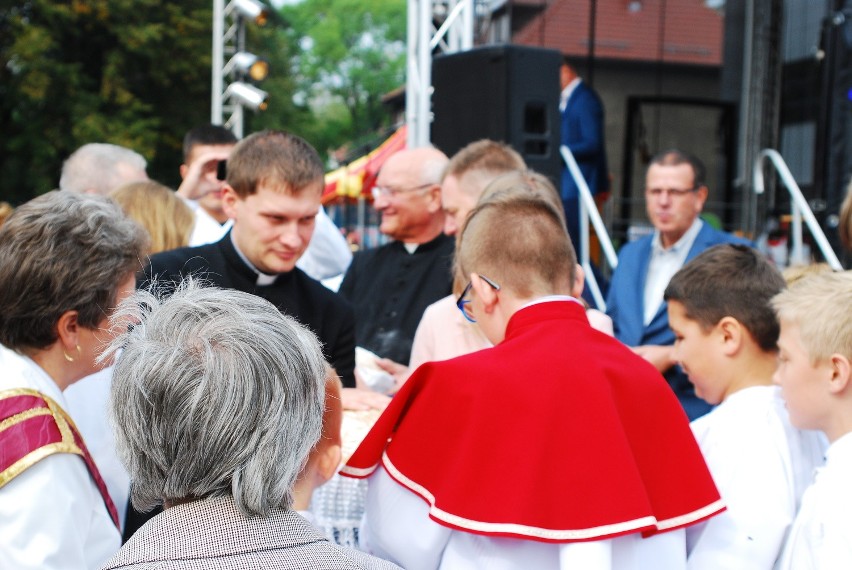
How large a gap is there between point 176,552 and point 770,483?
1.48m

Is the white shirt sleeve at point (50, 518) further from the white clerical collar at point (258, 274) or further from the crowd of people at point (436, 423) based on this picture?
the white clerical collar at point (258, 274)

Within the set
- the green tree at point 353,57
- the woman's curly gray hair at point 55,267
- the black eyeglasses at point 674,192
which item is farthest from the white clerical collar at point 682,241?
the green tree at point 353,57

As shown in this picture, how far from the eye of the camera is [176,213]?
3.72 metres

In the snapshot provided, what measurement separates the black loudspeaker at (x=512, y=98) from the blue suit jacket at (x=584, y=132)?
151cm

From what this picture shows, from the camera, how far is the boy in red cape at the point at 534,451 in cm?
179

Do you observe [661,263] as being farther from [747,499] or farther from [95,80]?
[95,80]

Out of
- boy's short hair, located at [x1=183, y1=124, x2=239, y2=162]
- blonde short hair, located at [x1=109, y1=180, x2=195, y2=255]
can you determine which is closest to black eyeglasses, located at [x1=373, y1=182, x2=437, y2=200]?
blonde short hair, located at [x1=109, y1=180, x2=195, y2=255]

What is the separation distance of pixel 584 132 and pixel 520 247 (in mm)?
5477

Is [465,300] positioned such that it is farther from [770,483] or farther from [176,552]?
[176,552]

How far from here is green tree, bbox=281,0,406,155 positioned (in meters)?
47.8

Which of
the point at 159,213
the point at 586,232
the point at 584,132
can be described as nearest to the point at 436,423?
the point at 159,213

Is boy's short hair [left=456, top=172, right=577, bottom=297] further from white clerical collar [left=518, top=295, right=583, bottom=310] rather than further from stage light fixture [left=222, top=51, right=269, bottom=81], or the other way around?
stage light fixture [left=222, top=51, right=269, bottom=81]

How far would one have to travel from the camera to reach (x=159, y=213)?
3693 millimetres

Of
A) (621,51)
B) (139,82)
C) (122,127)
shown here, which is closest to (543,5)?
(621,51)
